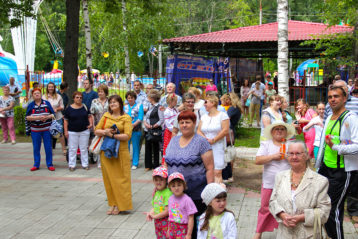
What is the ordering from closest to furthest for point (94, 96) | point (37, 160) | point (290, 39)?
point (37, 160), point (94, 96), point (290, 39)

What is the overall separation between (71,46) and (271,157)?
29.8 ft

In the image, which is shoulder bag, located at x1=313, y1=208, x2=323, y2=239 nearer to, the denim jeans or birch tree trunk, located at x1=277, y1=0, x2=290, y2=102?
birch tree trunk, located at x1=277, y1=0, x2=290, y2=102

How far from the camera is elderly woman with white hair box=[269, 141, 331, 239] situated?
3.91 metres

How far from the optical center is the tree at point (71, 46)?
12797mm

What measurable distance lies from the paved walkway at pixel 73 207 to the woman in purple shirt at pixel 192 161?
5.24 feet

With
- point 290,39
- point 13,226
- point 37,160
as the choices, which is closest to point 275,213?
point 13,226

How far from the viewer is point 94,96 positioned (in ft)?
36.0

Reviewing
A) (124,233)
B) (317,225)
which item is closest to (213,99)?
(124,233)

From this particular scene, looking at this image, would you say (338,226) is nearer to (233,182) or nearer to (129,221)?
(129,221)

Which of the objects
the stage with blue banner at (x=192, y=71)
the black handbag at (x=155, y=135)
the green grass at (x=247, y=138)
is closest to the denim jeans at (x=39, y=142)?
the black handbag at (x=155, y=135)

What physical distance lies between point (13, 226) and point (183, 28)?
4137 cm

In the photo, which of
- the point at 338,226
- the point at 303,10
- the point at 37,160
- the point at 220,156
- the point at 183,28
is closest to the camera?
the point at 338,226

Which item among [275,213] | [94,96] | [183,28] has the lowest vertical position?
[275,213]

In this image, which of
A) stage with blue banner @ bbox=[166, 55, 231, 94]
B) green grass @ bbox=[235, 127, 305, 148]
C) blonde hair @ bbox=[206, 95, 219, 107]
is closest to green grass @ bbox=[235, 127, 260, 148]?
green grass @ bbox=[235, 127, 305, 148]
